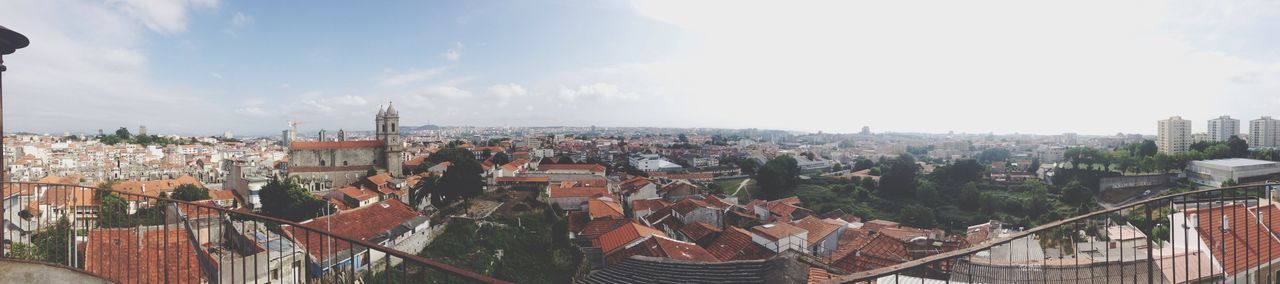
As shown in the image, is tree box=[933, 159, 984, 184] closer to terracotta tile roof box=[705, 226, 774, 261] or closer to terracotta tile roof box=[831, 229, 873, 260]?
terracotta tile roof box=[831, 229, 873, 260]

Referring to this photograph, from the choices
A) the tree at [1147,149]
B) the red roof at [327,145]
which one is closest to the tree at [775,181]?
the red roof at [327,145]

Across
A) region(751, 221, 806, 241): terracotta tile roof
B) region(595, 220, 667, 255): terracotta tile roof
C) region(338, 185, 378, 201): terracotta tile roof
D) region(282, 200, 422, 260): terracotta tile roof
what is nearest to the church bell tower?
region(338, 185, 378, 201): terracotta tile roof

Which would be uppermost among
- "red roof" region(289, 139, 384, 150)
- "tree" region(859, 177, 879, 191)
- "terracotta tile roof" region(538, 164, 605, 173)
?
"red roof" region(289, 139, 384, 150)

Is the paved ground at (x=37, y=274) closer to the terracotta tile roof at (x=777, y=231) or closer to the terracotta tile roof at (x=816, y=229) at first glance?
the terracotta tile roof at (x=777, y=231)

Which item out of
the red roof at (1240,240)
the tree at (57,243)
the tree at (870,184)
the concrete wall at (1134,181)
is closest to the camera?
the tree at (57,243)

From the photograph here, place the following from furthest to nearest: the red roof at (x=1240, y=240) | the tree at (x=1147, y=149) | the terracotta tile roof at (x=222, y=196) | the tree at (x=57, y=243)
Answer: the tree at (x=1147, y=149), the terracotta tile roof at (x=222, y=196), the red roof at (x=1240, y=240), the tree at (x=57, y=243)

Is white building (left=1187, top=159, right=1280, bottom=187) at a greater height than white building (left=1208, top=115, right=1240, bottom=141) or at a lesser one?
lesser
